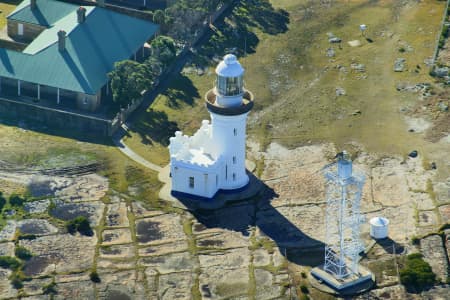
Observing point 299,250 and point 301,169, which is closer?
point 299,250

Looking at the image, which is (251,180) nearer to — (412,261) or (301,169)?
(301,169)

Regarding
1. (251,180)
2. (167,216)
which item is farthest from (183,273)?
(251,180)

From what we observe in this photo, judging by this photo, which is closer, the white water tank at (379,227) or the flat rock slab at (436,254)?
the flat rock slab at (436,254)

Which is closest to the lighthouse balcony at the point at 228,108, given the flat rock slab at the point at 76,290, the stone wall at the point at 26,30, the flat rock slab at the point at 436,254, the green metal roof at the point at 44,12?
the flat rock slab at the point at 436,254

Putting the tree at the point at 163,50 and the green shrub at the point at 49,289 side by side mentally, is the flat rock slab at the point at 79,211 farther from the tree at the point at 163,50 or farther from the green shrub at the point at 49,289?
the tree at the point at 163,50

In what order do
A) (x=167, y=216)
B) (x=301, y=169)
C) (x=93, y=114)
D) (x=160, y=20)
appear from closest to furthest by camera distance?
(x=167, y=216)
(x=301, y=169)
(x=93, y=114)
(x=160, y=20)

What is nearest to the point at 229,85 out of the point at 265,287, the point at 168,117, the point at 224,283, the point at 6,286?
the point at 168,117

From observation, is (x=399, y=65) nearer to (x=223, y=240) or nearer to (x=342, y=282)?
(x=223, y=240)
